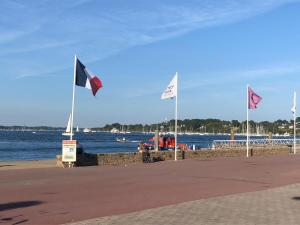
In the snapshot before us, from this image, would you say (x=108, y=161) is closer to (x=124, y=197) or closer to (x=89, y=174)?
(x=89, y=174)

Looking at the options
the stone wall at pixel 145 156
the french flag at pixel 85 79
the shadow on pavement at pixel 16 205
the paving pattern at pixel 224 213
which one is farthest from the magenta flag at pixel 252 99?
the shadow on pavement at pixel 16 205

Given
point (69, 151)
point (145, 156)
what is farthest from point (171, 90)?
point (69, 151)

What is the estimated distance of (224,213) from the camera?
11.4m

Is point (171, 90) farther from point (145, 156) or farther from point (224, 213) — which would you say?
point (224, 213)

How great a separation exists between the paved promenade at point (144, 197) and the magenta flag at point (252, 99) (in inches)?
733

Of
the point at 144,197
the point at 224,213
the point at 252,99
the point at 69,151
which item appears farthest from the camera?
the point at 252,99

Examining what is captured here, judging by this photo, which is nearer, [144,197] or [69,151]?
[144,197]

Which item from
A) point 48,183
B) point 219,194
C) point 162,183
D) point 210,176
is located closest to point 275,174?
point 210,176

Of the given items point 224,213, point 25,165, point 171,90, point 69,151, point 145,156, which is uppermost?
point 171,90

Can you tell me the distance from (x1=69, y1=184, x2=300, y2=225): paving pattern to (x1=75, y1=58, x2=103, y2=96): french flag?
13527 mm

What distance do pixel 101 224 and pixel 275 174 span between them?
1471cm

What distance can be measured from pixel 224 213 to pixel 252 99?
29.8m

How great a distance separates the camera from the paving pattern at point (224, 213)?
403 inches

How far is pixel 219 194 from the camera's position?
1527 centimetres
